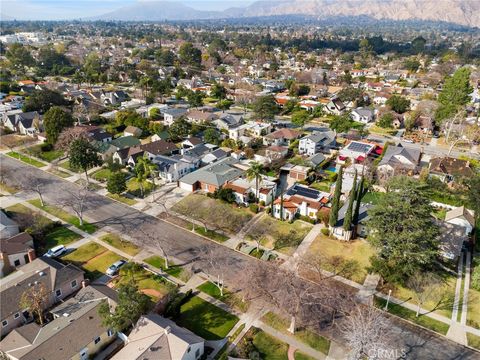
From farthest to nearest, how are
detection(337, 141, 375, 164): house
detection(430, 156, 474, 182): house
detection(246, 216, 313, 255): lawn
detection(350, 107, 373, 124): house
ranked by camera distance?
detection(350, 107, 373, 124): house < detection(337, 141, 375, 164): house < detection(430, 156, 474, 182): house < detection(246, 216, 313, 255): lawn

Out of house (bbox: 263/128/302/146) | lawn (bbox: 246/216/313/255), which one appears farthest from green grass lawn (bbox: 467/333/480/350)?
house (bbox: 263/128/302/146)

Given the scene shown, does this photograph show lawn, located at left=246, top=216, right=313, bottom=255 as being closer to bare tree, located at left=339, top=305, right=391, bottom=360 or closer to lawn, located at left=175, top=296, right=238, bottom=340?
lawn, located at left=175, top=296, right=238, bottom=340

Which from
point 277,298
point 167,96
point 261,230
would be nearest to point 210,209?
point 261,230

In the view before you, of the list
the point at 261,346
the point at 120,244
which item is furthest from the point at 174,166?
the point at 261,346

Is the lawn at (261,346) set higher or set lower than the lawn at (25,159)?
lower

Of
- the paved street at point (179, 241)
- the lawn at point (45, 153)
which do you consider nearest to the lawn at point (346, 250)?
the paved street at point (179, 241)

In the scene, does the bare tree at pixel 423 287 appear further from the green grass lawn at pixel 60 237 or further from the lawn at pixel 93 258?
the green grass lawn at pixel 60 237
